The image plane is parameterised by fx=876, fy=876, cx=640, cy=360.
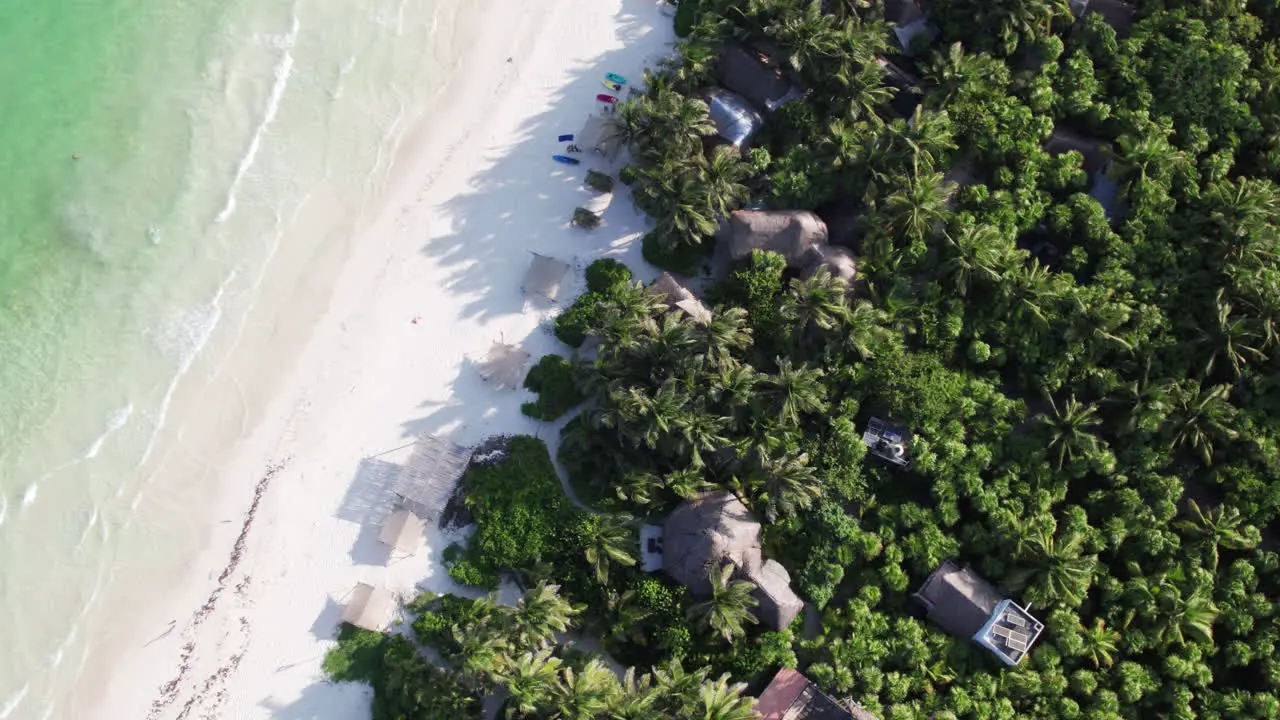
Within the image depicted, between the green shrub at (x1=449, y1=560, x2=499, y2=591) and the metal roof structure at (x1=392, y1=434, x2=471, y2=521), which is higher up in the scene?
the metal roof structure at (x1=392, y1=434, x2=471, y2=521)

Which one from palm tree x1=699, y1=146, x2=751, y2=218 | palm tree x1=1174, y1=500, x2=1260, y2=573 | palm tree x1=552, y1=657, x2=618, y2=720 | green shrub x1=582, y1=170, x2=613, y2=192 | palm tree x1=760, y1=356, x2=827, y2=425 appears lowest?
palm tree x1=552, y1=657, x2=618, y2=720

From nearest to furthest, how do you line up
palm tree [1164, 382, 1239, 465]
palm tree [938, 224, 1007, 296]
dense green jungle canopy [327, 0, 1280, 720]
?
1. dense green jungle canopy [327, 0, 1280, 720]
2. palm tree [1164, 382, 1239, 465]
3. palm tree [938, 224, 1007, 296]

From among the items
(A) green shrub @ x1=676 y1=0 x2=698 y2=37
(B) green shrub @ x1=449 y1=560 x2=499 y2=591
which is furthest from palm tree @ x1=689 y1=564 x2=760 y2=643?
(A) green shrub @ x1=676 y1=0 x2=698 y2=37

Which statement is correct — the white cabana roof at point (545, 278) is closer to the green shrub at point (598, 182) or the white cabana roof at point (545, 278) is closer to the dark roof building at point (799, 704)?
the green shrub at point (598, 182)

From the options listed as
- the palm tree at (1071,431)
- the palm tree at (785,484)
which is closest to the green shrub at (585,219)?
the palm tree at (785,484)

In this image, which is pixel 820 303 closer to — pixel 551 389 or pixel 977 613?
pixel 551 389

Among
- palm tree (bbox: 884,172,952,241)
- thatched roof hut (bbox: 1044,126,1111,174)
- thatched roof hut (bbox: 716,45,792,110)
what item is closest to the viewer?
palm tree (bbox: 884,172,952,241)

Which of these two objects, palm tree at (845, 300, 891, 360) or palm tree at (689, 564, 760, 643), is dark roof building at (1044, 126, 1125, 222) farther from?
palm tree at (689, 564, 760, 643)
